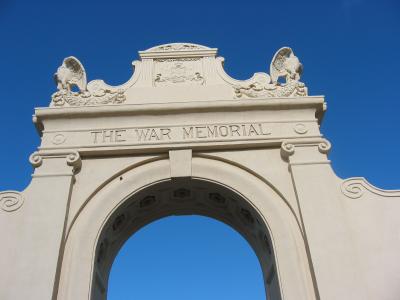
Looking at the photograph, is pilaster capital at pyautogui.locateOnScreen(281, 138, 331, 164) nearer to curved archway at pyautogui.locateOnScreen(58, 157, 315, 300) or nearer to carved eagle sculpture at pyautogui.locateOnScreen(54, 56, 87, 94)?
curved archway at pyautogui.locateOnScreen(58, 157, 315, 300)

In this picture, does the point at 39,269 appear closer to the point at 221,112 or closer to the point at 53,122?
the point at 53,122

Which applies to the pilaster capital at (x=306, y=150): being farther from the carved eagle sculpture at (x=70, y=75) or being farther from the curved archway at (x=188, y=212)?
the carved eagle sculpture at (x=70, y=75)

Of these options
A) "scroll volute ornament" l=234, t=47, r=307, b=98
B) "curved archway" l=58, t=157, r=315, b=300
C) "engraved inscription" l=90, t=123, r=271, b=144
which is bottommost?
"curved archway" l=58, t=157, r=315, b=300

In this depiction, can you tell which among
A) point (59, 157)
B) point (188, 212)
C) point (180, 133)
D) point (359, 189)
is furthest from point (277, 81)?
point (59, 157)

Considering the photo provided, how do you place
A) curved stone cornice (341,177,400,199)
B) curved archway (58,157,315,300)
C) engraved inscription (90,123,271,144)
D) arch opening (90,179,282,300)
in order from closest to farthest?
1. curved archway (58,157,315,300)
2. curved stone cornice (341,177,400,199)
3. arch opening (90,179,282,300)
4. engraved inscription (90,123,271,144)

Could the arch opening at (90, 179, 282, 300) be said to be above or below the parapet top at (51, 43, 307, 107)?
below

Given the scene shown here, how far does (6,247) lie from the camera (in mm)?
9500

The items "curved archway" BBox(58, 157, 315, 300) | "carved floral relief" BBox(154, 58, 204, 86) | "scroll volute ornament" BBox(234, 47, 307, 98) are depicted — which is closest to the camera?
"curved archway" BBox(58, 157, 315, 300)

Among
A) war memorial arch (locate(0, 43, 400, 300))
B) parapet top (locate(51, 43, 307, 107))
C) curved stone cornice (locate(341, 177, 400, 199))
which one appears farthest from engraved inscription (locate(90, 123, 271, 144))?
curved stone cornice (locate(341, 177, 400, 199))

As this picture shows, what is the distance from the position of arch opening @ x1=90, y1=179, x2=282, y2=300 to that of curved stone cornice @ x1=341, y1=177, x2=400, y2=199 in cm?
232

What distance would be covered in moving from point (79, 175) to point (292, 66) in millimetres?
7064

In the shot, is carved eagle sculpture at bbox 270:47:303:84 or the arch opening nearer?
the arch opening

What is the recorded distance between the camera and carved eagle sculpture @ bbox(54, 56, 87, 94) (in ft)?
40.6

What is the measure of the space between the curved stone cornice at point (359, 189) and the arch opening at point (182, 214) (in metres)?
2.32
